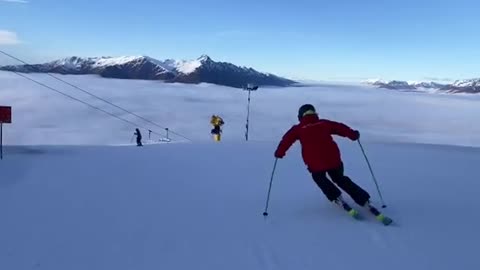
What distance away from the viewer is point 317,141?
5121 millimetres

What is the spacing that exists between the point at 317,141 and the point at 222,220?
1.51m

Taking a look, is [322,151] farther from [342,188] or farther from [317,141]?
[342,188]

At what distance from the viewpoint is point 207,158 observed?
9.44 meters

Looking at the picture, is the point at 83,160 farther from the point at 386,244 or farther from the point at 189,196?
the point at 386,244

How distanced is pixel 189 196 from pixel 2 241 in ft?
8.12

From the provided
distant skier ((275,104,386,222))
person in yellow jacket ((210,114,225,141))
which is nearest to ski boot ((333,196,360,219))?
distant skier ((275,104,386,222))

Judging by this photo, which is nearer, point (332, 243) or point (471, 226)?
point (332, 243)

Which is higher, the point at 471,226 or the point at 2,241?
the point at 471,226

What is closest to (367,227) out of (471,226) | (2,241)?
(471,226)

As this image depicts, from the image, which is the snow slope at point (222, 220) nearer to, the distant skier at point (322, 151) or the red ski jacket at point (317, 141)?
the distant skier at point (322, 151)

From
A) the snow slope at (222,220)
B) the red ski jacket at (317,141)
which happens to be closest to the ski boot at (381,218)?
the snow slope at (222,220)

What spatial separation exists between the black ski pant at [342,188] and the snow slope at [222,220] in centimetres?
24

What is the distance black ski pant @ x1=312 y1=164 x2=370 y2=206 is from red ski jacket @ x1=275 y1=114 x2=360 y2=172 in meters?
0.09

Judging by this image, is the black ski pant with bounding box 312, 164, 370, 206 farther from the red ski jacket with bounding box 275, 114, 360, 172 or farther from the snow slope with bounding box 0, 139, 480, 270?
the snow slope with bounding box 0, 139, 480, 270
